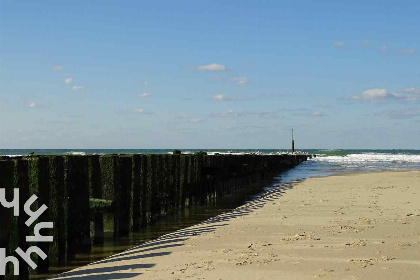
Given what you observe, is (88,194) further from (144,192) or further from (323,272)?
(323,272)

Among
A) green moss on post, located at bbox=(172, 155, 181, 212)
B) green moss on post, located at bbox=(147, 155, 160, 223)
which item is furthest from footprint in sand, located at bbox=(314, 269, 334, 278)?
green moss on post, located at bbox=(172, 155, 181, 212)

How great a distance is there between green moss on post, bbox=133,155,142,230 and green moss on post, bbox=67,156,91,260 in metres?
2.34

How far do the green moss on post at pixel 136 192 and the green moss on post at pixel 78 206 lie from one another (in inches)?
92.2

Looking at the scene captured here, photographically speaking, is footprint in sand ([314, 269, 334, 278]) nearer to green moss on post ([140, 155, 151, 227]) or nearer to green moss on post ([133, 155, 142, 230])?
green moss on post ([133, 155, 142, 230])

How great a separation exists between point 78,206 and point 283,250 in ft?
10.8

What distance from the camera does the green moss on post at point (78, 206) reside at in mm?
8641

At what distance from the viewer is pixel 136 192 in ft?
38.5

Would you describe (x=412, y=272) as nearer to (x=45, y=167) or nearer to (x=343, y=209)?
(x=45, y=167)

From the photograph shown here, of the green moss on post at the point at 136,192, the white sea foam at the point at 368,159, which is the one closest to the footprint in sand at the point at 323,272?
the green moss on post at the point at 136,192

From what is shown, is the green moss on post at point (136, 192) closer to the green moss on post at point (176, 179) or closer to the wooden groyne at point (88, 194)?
the wooden groyne at point (88, 194)

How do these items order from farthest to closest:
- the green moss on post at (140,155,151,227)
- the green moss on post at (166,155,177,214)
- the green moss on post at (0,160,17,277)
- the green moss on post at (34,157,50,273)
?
the green moss on post at (166,155,177,214) < the green moss on post at (140,155,151,227) < the green moss on post at (34,157,50,273) < the green moss on post at (0,160,17,277)

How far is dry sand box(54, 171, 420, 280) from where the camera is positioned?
674 centimetres

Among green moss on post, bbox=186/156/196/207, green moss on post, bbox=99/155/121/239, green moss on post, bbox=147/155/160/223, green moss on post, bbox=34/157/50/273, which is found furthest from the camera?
green moss on post, bbox=186/156/196/207

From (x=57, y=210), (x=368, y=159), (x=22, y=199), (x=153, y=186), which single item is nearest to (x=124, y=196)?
(x=153, y=186)
